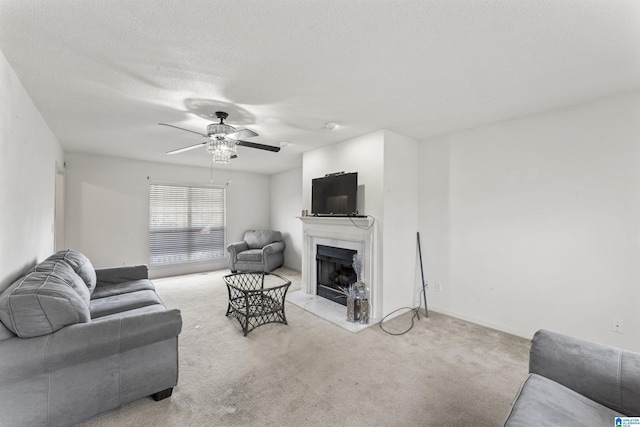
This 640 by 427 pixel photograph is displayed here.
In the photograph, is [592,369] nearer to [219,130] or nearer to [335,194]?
[335,194]

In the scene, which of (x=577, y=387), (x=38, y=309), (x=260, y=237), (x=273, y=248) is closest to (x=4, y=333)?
(x=38, y=309)

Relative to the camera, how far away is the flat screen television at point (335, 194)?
3631 millimetres

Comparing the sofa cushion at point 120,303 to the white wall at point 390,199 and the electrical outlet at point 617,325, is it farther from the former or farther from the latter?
the electrical outlet at point 617,325

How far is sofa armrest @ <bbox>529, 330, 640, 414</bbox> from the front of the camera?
130cm

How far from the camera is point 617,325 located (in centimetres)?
243

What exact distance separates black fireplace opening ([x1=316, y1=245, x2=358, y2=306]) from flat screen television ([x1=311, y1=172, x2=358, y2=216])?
606 mm

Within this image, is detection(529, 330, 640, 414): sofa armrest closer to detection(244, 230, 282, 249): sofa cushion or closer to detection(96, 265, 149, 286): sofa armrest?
detection(96, 265, 149, 286): sofa armrest

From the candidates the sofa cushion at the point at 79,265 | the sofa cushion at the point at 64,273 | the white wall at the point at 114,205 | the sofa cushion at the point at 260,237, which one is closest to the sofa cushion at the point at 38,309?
the sofa cushion at the point at 64,273

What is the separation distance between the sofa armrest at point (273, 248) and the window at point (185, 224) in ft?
4.38

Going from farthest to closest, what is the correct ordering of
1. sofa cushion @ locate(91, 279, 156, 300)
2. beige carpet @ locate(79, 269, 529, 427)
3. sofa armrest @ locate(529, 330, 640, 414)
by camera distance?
sofa cushion @ locate(91, 279, 156, 300) < beige carpet @ locate(79, 269, 529, 427) < sofa armrest @ locate(529, 330, 640, 414)

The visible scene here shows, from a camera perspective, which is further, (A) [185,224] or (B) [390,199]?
(A) [185,224]

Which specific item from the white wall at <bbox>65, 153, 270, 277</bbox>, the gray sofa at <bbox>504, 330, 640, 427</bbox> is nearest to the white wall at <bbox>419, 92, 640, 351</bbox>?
the gray sofa at <bbox>504, 330, 640, 427</bbox>

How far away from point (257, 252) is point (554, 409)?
17.1 feet

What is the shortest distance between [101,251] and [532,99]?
6768 mm
